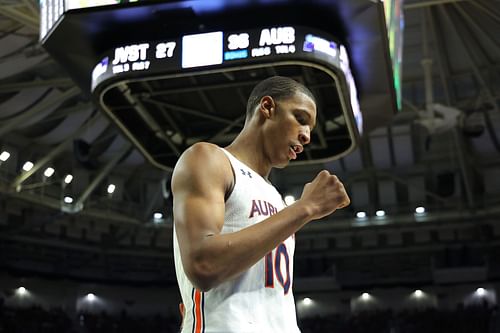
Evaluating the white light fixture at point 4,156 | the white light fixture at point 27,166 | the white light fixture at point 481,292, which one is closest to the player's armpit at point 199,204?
the white light fixture at point 27,166

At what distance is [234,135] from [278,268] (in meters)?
11.2

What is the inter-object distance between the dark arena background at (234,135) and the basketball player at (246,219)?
7425mm

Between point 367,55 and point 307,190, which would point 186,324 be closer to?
point 307,190

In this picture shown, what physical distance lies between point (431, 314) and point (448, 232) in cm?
395

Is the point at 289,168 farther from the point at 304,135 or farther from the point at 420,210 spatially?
the point at 304,135

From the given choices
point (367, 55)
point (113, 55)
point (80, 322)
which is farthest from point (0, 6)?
point (80, 322)

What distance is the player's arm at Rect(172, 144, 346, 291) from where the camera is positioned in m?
2.26

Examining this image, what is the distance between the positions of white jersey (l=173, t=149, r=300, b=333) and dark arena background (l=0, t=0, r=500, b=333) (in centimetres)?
764

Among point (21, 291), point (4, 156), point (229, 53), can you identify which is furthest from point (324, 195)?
point (21, 291)

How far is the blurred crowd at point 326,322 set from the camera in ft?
92.9

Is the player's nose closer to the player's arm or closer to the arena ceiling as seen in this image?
the player's arm

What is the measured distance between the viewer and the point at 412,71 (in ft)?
69.4

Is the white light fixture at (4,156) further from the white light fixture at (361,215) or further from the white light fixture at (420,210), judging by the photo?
the white light fixture at (420,210)

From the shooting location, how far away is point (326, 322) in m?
31.7
